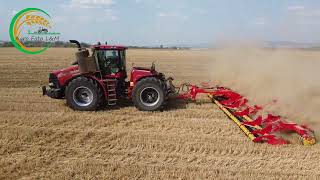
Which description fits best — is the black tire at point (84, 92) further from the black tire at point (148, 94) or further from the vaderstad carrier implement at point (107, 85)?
the black tire at point (148, 94)

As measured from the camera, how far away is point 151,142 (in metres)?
7.40

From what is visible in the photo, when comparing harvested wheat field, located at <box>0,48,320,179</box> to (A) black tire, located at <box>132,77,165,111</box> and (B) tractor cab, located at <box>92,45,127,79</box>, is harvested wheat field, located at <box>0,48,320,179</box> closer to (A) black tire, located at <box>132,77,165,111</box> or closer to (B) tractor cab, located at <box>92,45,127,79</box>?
(A) black tire, located at <box>132,77,165,111</box>

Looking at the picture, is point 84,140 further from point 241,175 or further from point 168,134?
point 241,175

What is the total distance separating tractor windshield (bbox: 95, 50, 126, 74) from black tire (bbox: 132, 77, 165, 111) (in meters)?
0.84

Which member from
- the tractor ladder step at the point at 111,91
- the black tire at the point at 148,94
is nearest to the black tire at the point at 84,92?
the tractor ladder step at the point at 111,91

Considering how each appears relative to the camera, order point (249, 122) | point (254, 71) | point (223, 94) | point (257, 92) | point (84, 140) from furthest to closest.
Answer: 1. point (254, 71)
2. point (257, 92)
3. point (223, 94)
4. point (249, 122)
5. point (84, 140)

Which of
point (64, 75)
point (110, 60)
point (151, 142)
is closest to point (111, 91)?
point (110, 60)

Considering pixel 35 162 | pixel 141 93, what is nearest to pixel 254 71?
pixel 141 93

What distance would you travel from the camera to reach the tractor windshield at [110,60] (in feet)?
33.3

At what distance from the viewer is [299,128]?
7.63m

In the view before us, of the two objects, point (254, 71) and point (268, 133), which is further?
point (254, 71)

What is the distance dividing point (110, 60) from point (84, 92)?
3.58 feet

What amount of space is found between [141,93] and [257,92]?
4358 mm

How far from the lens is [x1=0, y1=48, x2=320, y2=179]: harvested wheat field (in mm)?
6062
